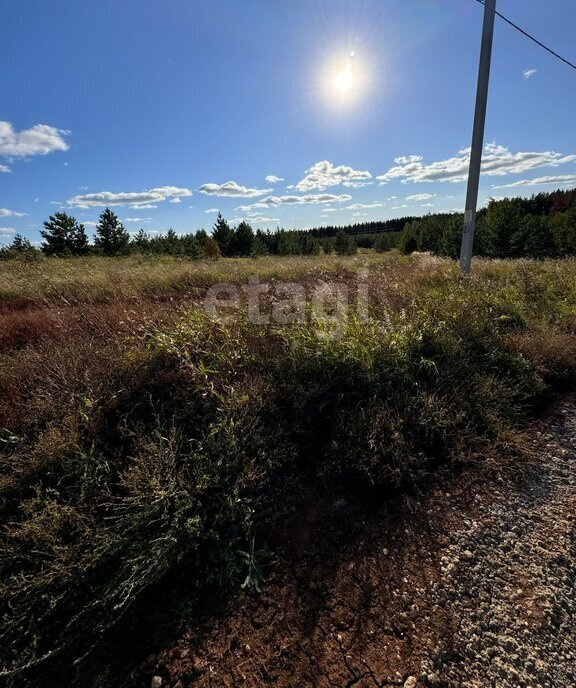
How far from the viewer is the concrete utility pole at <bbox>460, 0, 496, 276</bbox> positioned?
5.71 m

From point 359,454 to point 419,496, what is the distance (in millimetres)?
508

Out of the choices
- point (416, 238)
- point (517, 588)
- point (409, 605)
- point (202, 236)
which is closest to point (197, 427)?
point (409, 605)

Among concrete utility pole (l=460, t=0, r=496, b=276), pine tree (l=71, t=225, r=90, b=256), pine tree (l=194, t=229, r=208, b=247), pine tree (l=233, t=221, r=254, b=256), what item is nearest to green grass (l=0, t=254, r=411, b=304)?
concrete utility pole (l=460, t=0, r=496, b=276)

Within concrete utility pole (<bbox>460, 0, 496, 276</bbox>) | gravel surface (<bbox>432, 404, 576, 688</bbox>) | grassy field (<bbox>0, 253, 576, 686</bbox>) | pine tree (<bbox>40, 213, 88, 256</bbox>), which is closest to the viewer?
gravel surface (<bbox>432, 404, 576, 688</bbox>)

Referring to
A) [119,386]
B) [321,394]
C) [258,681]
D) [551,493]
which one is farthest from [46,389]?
[551,493]

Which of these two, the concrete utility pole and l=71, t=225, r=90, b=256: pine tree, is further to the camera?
l=71, t=225, r=90, b=256: pine tree

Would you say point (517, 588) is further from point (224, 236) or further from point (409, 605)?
point (224, 236)

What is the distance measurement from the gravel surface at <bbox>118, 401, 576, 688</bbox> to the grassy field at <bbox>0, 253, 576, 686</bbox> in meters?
0.21

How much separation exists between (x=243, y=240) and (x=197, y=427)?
118 feet

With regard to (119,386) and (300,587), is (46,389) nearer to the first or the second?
(119,386)

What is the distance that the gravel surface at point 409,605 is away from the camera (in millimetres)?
1545

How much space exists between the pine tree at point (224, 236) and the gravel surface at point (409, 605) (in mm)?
36259

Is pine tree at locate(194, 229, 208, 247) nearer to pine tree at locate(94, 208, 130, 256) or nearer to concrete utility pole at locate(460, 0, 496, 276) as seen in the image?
pine tree at locate(94, 208, 130, 256)

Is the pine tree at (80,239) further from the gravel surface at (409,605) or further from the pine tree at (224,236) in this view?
the gravel surface at (409,605)
